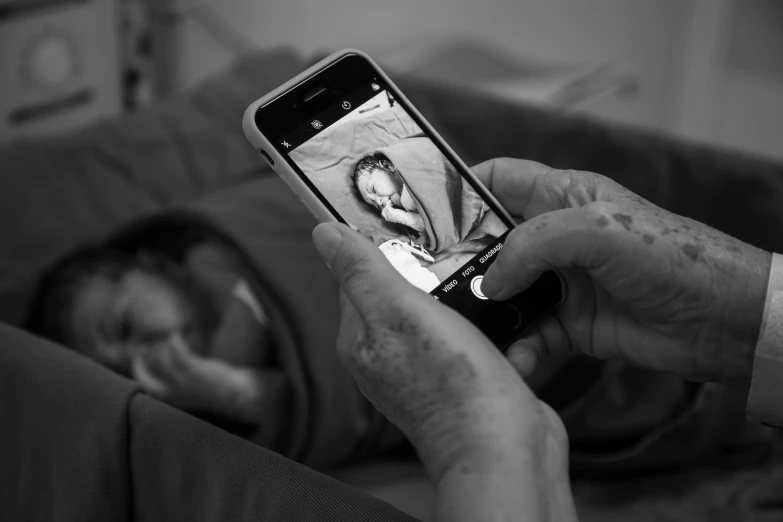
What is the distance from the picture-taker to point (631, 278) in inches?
18.1

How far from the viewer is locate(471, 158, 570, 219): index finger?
524 millimetres

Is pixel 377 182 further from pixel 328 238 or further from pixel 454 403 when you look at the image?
pixel 454 403

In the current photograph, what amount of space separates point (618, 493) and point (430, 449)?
45 centimetres

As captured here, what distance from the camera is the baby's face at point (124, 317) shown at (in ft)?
2.32

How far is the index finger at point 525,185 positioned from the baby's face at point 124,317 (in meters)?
0.36

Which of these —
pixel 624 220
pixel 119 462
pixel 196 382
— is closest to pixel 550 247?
pixel 624 220

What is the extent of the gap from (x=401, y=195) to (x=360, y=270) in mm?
108

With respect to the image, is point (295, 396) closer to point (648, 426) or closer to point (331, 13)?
point (648, 426)

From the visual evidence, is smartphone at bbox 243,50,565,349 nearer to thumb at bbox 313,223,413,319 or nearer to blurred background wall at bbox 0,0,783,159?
thumb at bbox 313,223,413,319

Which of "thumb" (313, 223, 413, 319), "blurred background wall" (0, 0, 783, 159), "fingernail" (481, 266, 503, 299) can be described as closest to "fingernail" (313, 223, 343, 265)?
"thumb" (313, 223, 413, 319)

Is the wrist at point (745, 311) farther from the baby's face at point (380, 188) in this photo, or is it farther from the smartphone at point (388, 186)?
the baby's face at point (380, 188)

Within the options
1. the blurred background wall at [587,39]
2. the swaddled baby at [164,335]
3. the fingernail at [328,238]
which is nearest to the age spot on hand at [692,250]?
the fingernail at [328,238]

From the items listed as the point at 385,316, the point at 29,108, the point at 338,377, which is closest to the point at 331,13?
the point at 29,108

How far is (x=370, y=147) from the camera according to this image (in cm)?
51
